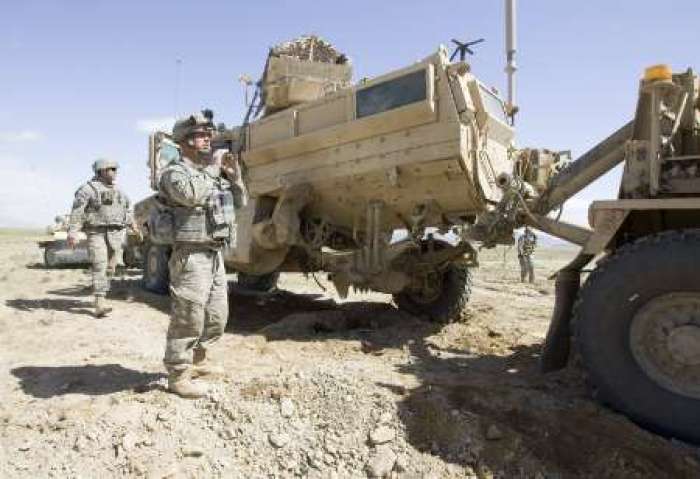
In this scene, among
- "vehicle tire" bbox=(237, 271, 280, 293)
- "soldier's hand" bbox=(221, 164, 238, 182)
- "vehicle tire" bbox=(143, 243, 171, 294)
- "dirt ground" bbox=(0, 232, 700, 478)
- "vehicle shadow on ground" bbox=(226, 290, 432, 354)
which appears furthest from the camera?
"vehicle tire" bbox=(237, 271, 280, 293)

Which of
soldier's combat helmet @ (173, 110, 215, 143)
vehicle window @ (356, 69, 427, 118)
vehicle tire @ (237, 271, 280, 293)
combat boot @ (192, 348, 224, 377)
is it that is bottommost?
combat boot @ (192, 348, 224, 377)

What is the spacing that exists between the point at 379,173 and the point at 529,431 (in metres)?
2.99

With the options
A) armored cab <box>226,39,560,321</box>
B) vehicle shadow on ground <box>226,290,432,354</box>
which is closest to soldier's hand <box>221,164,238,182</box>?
armored cab <box>226,39,560,321</box>

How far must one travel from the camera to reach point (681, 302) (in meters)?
3.16

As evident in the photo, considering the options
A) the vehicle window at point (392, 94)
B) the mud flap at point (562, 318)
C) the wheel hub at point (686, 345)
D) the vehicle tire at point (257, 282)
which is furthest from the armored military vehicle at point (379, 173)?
the vehicle tire at point (257, 282)

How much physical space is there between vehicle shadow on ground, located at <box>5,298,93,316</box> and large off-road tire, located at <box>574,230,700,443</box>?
17.2 feet

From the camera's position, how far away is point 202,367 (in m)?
4.18

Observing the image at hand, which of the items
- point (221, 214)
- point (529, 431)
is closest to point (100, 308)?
point (221, 214)

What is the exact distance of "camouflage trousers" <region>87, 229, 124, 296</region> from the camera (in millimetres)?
6648

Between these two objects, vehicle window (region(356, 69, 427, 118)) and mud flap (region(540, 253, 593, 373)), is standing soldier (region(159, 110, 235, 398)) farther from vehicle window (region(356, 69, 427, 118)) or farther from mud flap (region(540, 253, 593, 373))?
mud flap (region(540, 253, 593, 373))

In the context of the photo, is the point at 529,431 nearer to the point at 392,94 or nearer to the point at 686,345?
the point at 686,345

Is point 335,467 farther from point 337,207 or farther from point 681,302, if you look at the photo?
point 337,207

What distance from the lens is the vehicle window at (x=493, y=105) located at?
5.54m

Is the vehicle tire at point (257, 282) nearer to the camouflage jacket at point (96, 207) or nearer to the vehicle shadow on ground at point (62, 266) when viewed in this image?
the camouflage jacket at point (96, 207)
